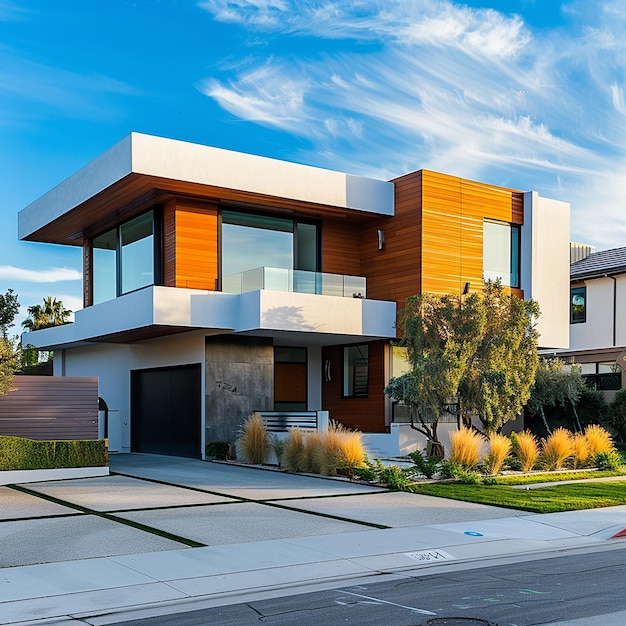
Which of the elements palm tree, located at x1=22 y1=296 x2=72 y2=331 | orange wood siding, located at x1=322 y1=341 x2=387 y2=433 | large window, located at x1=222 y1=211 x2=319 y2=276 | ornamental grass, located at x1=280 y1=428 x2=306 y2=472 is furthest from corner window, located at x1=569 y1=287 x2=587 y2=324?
palm tree, located at x1=22 y1=296 x2=72 y2=331

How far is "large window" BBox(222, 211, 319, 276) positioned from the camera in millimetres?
25594

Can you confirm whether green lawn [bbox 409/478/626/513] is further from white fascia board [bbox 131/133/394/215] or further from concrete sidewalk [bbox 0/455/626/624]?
white fascia board [bbox 131/133/394/215]

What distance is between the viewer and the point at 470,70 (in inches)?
898

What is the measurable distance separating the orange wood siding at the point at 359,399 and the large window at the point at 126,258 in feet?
22.0

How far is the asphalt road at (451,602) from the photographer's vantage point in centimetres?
773

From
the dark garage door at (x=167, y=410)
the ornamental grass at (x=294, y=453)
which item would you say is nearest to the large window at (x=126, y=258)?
the dark garage door at (x=167, y=410)

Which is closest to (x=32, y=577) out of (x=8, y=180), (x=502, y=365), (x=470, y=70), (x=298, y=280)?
(x=502, y=365)

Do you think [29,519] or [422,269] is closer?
[29,519]

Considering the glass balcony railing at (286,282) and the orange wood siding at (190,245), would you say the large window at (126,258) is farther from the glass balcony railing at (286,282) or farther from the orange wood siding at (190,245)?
the glass balcony railing at (286,282)

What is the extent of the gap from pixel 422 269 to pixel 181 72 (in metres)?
9.35

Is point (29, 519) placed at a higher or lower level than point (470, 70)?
lower

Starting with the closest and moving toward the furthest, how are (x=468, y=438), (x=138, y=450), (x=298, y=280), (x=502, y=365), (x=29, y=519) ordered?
(x=29, y=519)
(x=468, y=438)
(x=502, y=365)
(x=298, y=280)
(x=138, y=450)

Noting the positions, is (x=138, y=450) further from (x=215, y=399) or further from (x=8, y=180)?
(x=8, y=180)

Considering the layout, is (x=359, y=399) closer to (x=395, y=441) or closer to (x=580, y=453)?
(x=395, y=441)
